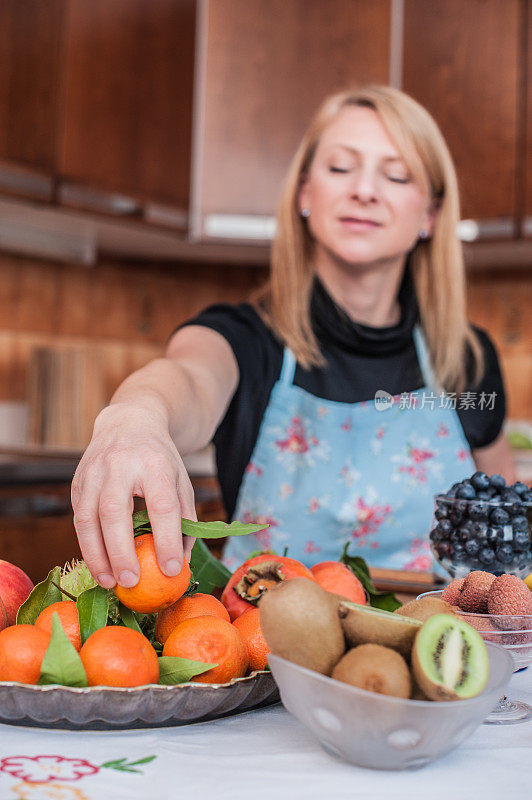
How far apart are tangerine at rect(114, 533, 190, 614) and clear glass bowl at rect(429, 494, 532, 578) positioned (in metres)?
0.37

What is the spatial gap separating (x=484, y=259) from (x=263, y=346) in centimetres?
171

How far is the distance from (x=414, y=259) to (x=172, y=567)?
49.3 inches

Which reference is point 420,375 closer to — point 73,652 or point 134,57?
point 73,652

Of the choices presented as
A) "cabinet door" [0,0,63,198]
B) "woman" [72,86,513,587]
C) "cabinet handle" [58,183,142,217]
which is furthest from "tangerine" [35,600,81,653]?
"cabinet handle" [58,183,142,217]

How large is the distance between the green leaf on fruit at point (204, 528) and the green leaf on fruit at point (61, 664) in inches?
3.7

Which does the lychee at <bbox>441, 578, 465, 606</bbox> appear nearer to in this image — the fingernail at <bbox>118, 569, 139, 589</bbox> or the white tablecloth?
the white tablecloth

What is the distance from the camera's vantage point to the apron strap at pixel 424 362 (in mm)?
1633

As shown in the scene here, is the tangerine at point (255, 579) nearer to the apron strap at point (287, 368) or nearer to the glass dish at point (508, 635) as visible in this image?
the glass dish at point (508, 635)

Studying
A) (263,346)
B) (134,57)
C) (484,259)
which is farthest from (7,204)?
(484,259)

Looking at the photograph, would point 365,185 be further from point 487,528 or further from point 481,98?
point 481,98

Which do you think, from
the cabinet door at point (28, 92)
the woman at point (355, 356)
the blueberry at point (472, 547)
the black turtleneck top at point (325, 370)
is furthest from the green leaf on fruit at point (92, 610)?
the cabinet door at point (28, 92)

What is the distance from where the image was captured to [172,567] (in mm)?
565

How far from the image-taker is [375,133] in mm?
1556

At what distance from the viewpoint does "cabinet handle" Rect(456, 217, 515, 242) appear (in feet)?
8.84
